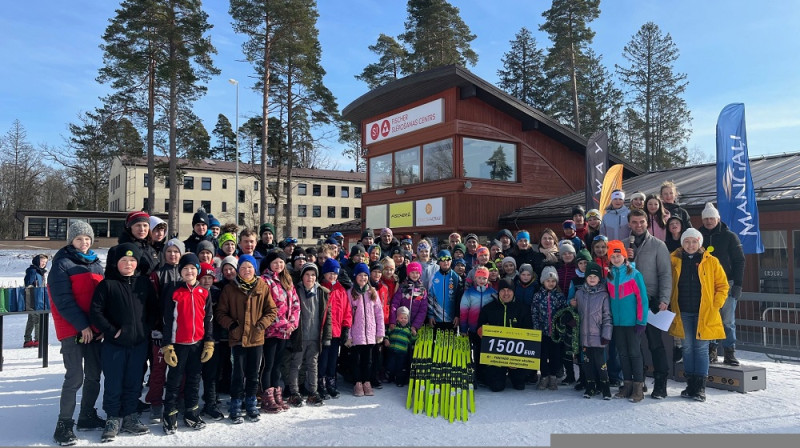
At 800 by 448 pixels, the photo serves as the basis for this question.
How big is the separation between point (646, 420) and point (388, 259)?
11.7 ft

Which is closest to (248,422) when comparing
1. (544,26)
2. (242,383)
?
(242,383)

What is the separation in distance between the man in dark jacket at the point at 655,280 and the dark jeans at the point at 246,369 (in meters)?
4.61

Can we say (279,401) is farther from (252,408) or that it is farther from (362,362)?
(362,362)

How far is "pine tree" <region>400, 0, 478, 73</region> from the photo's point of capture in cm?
3186

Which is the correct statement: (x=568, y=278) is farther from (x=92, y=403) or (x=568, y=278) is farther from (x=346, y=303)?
(x=92, y=403)

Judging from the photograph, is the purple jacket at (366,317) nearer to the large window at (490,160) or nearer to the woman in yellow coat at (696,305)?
the woman in yellow coat at (696,305)

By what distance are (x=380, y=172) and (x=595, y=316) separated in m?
13.9

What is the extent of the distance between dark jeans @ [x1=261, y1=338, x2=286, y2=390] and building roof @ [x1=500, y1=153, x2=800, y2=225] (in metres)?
9.95

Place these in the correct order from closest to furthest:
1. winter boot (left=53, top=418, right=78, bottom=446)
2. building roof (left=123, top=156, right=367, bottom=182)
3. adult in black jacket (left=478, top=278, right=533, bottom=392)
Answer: winter boot (left=53, top=418, right=78, bottom=446)
adult in black jacket (left=478, top=278, right=533, bottom=392)
building roof (left=123, top=156, right=367, bottom=182)

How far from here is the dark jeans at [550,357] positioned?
6.31 meters

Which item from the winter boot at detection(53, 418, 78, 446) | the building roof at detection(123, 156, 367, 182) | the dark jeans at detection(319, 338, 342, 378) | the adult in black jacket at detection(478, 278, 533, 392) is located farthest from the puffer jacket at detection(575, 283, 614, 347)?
the building roof at detection(123, 156, 367, 182)

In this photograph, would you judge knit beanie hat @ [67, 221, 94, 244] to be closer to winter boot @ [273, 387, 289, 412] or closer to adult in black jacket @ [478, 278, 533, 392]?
winter boot @ [273, 387, 289, 412]

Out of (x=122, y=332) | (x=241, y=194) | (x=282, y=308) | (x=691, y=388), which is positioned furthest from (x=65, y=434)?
(x=241, y=194)

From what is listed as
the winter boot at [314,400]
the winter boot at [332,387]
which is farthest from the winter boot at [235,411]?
the winter boot at [332,387]
